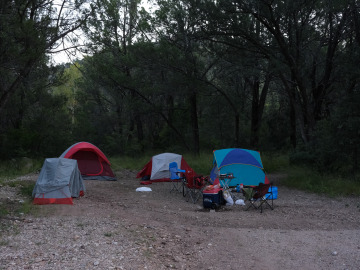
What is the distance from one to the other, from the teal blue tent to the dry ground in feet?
6.92

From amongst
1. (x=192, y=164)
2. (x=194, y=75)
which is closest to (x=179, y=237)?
(x=192, y=164)

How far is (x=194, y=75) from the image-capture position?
16344 mm

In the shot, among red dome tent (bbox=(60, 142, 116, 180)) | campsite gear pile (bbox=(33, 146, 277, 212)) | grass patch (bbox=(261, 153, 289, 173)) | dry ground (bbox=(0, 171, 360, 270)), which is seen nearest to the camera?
dry ground (bbox=(0, 171, 360, 270))

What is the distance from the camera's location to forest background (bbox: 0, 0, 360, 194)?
9711 millimetres

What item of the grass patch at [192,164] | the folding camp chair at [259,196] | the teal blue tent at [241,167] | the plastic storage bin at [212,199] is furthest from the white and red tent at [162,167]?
→ the plastic storage bin at [212,199]

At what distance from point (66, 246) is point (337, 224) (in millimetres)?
4771

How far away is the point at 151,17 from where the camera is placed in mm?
16297

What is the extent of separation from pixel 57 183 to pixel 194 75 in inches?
388

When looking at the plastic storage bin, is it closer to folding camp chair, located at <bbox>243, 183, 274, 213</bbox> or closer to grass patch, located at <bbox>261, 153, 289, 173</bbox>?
folding camp chair, located at <bbox>243, 183, 274, 213</bbox>

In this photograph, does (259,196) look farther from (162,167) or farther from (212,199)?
(162,167)

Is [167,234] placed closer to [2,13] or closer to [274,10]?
[2,13]

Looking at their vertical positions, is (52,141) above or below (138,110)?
below

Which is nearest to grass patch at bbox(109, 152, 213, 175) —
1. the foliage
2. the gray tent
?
the foliage

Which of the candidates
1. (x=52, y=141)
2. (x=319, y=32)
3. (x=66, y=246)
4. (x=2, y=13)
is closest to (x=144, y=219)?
(x=66, y=246)
